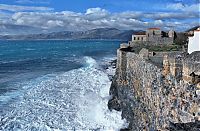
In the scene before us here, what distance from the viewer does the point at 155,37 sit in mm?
36375

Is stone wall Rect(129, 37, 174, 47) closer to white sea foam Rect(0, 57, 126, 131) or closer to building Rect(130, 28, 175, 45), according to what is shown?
building Rect(130, 28, 175, 45)

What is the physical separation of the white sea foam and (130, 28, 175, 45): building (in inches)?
226

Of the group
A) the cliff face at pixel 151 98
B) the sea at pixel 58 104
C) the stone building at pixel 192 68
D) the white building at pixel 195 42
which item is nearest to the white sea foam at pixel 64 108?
the sea at pixel 58 104

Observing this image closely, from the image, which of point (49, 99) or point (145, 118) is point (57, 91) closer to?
point (49, 99)

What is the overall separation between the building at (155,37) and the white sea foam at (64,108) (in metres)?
5.73

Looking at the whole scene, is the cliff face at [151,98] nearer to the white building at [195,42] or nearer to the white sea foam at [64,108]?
the white sea foam at [64,108]

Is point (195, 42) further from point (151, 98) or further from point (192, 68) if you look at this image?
point (151, 98)

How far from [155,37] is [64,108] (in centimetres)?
1173

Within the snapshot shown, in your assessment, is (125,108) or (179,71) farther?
(125,108)

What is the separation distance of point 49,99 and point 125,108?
8.87 metres

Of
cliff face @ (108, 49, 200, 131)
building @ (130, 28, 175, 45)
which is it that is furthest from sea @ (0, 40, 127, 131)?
building @ (130, 28, 175, 45)

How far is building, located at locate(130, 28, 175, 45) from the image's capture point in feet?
116

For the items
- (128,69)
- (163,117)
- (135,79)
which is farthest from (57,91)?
(163,117)

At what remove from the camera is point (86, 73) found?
49594mm
